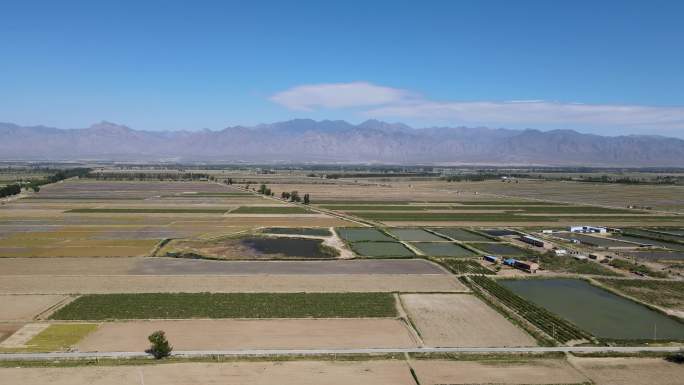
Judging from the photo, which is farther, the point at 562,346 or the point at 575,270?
the point at 575,270

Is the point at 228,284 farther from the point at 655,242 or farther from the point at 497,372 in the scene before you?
the point at 655,242

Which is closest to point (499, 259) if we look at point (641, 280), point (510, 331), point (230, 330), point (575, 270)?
point (575, 270)

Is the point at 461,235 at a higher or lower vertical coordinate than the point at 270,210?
lower

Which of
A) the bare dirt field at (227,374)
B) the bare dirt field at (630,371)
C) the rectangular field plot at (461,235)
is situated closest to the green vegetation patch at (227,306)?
the bare dirt field at (227,374)

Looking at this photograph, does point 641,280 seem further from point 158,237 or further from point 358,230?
point 158,237

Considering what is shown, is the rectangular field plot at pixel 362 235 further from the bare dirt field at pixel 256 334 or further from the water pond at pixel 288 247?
the bare dirt field at pixel 256 334

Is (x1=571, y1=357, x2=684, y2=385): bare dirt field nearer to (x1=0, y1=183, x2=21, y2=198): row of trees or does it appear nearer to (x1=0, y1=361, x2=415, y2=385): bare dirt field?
(x1=0, y1=361, x2=415, y2=385): bare dirt field

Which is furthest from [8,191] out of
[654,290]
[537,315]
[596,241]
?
[654,290]
